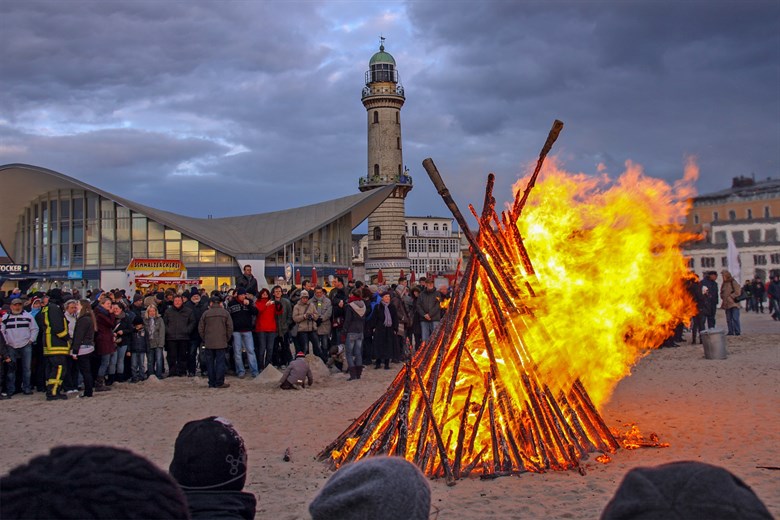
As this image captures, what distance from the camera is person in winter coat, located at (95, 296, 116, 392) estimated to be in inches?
469

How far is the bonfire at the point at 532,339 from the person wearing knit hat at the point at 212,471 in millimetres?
4038

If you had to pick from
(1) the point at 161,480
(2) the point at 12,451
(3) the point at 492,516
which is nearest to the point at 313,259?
(2) the point at 12,451

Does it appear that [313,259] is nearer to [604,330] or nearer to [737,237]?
[737,237]

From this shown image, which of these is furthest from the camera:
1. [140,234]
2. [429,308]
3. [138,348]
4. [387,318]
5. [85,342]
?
[140,234]

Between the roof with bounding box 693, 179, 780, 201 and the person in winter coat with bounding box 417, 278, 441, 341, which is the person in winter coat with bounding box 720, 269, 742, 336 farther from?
the roof with bounding box 693, 179, 780, 201

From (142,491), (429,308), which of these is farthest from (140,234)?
(142,491)

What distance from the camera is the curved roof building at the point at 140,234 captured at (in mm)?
38656

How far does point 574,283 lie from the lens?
720 centimetres

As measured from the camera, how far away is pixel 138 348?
13.0 meters

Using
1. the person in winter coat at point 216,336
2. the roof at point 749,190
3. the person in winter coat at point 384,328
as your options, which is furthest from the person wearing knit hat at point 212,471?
the roof at point 749,190

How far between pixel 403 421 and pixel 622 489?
16.7 ft

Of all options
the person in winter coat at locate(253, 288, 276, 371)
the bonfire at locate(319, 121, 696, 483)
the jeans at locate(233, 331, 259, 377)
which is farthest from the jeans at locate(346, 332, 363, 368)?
the bonfire at locate(319, 121, 696, 483)

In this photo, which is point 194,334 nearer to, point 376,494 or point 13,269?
point 376,494

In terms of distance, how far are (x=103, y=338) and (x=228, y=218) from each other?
119 feet
